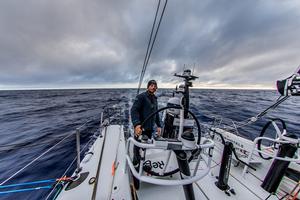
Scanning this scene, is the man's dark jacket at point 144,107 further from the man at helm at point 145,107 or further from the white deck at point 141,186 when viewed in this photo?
the white deck at point 141,186

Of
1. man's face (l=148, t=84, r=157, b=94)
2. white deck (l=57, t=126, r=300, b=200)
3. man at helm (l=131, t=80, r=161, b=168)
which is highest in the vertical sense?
man's face (l=148, t=84, r=157, b=94)

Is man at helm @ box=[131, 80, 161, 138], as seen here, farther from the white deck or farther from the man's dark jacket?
the white deck

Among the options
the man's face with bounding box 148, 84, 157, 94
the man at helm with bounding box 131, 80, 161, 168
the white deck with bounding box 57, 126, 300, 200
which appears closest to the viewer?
the white deck with bounding box 57, 126, 300, 200

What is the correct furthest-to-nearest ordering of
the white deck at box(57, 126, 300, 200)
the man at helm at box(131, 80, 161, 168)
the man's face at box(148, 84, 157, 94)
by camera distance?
the man's face at box(148, 84, 157, 94) → the man at helm at box(131, 80, 161, 168) → the white deck at box(57, 126, 300, 200)

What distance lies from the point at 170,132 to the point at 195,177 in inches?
35.3

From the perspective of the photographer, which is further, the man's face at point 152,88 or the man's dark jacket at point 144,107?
the man's face at point 152,88

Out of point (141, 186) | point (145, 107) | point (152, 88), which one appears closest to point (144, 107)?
point (145, 107)

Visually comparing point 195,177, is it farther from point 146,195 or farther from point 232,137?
point 232,137

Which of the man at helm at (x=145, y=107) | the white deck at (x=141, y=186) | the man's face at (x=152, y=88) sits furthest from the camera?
the man's face at (x=152, y=88)

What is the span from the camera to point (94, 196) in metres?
1.59

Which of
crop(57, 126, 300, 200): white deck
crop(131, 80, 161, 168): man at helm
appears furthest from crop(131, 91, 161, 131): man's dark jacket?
crop(57, 126, 300, 200): white deck

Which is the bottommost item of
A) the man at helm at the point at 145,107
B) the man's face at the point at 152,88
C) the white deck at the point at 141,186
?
the white deck at the point at 141,186

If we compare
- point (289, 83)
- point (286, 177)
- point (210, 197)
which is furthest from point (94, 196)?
point (289, 83)

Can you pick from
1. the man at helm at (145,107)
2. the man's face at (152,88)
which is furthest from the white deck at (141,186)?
the man's face at (152,88)
